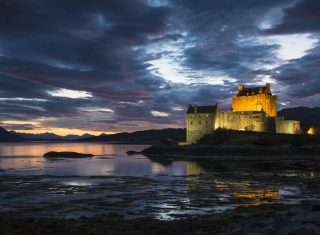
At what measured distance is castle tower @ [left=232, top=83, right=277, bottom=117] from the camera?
336 feet

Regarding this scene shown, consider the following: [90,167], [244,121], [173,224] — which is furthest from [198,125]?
[173,224]

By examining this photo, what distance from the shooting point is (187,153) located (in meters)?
82.6

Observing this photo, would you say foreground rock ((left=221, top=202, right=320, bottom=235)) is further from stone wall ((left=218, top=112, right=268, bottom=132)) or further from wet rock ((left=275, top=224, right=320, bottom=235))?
stone wall ((left=218, top=112, right=268, bottom=132))

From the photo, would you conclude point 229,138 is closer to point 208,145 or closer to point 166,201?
point 208,145

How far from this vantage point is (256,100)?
339 ft

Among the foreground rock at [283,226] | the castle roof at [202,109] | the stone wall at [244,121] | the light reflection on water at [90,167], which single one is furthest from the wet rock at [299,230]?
the stone wall at [244,121]

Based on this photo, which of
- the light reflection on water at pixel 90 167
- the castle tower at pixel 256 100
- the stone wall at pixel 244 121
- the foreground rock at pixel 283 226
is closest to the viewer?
the foreground rock at pixel 283 226

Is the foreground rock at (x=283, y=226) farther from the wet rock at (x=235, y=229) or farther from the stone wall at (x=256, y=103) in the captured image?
the stone wall at (x=256, y=103)

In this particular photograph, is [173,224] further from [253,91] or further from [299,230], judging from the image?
[253,91]

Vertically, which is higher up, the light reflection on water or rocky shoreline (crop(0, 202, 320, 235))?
rocky shoreline (crop(0, 202, 320, 235))

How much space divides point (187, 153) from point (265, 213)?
2532 inches

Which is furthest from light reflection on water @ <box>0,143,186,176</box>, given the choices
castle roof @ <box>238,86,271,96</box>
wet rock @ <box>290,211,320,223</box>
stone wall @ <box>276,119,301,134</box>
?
castle roof @ <box>238,86,271,96</box>

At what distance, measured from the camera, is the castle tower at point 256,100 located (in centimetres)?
10256

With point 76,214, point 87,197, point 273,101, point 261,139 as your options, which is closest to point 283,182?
point 87,197
